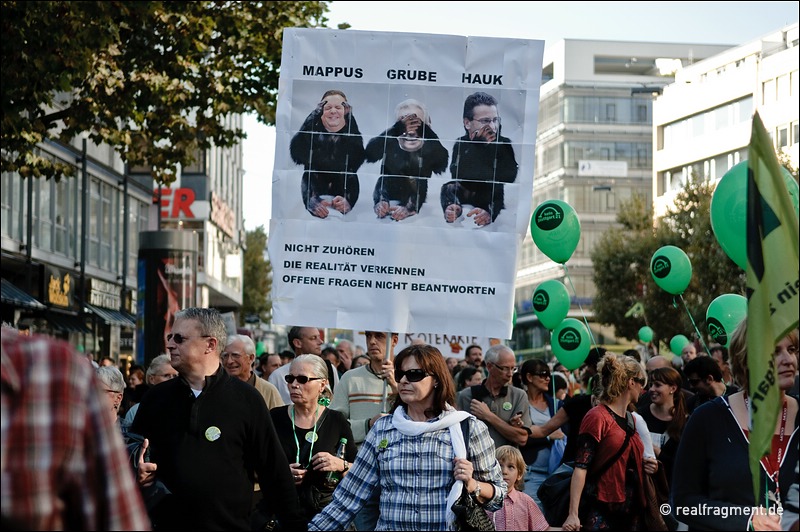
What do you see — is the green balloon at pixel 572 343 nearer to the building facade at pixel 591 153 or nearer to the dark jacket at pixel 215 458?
the dark jacket at pixel 215 458

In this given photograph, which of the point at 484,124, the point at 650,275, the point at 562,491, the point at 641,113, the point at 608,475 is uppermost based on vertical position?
the point at 641,113

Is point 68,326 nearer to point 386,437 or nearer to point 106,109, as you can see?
point 106,109

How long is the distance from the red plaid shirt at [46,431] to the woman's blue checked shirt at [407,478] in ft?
9.61

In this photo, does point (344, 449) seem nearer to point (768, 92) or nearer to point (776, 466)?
point (776, 466)

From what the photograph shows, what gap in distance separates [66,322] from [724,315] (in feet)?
84.2

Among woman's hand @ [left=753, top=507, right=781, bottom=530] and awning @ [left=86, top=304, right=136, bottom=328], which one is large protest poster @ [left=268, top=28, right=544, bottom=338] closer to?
woman's hand @ [left=753, top=507, right=781, bottom=530]

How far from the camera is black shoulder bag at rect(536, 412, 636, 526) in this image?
747cm

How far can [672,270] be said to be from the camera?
1381cm

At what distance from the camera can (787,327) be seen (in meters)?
4.22

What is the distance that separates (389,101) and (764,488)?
3689 millimetres

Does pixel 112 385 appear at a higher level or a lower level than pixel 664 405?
higher

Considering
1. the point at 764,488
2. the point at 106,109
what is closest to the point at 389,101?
the point at 764,488

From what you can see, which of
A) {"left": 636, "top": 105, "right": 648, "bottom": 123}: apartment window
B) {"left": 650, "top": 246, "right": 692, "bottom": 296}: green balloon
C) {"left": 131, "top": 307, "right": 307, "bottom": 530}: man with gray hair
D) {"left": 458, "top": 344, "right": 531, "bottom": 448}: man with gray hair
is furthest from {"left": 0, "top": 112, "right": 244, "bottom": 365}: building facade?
{"left": 636, "top": 105, "right": 648, "bottom": 123}: apartment window

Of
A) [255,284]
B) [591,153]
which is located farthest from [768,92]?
[255,284]
